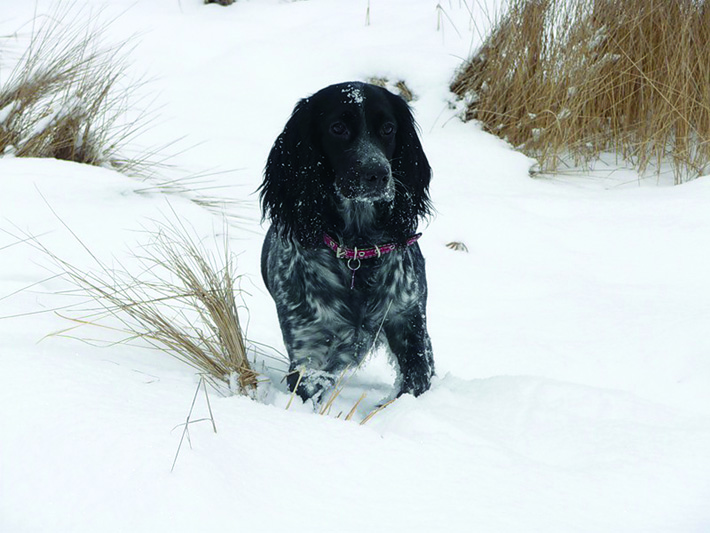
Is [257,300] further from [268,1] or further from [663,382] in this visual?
[268,1]

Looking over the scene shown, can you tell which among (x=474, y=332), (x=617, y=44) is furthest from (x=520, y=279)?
(x=617, y=44)

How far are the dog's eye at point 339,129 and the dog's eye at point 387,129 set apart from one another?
14 centimetres

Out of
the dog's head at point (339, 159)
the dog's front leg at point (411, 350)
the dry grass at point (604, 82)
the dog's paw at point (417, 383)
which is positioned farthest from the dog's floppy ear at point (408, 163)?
the dry grass at point (604, 82)

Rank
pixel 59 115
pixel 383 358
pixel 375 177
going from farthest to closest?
pixel 59 115 < pixel 383 358 < pixel 375 177

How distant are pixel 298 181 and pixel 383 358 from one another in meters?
1.08

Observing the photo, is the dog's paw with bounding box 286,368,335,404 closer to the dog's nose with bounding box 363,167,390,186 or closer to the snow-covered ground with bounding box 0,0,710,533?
the snow-covered ground with bounding box 0,0,710,533

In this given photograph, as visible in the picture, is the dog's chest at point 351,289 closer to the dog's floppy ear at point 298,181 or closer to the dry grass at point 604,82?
the dog's floppy ear at point 298,181

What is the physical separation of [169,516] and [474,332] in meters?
2.19

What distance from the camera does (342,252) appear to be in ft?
8.41

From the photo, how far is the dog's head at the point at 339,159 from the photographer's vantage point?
2611 millimetres

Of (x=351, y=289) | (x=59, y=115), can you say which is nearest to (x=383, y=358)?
(x=351, y=289)

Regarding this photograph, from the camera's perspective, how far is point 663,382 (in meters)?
2.95

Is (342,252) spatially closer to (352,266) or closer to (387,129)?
(352,266)

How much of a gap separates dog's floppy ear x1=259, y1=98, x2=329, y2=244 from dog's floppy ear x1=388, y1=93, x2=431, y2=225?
27 cm
